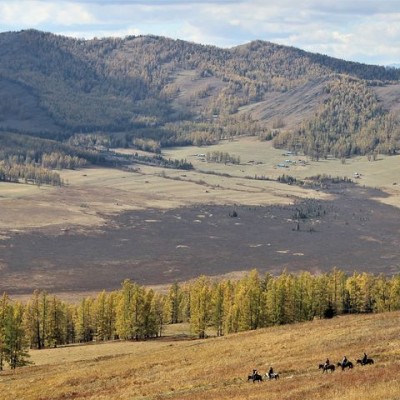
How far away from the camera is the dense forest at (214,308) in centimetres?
10938

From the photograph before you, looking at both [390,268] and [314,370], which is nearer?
[314,370]

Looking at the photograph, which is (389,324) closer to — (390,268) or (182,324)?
(182,324)

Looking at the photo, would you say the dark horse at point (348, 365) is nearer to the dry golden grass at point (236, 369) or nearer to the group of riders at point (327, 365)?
the group of riders at point (327, 365)

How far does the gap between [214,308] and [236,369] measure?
4716cm

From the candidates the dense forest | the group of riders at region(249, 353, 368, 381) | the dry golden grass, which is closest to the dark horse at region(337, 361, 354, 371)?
the group of riders at region(249, 353, 368, 381)

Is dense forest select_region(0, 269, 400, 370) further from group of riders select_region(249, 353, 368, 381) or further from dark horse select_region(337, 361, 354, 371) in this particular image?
dark horse select_region(337, 361, 354, 371)

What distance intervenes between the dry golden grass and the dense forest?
1353cm

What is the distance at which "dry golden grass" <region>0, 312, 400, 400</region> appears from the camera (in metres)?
49.4

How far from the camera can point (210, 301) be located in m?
113

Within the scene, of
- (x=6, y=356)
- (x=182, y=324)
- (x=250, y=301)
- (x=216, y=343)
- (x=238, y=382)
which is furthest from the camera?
(x=182, y=324)

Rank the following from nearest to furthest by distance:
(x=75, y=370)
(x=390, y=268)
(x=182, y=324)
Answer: (x=75, y=370)
(x=182, y=324)
(x=390, y=268)

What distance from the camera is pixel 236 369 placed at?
214ft

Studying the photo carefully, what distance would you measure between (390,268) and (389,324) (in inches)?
4400

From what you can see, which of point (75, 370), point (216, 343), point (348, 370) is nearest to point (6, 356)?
point (75, 370)
